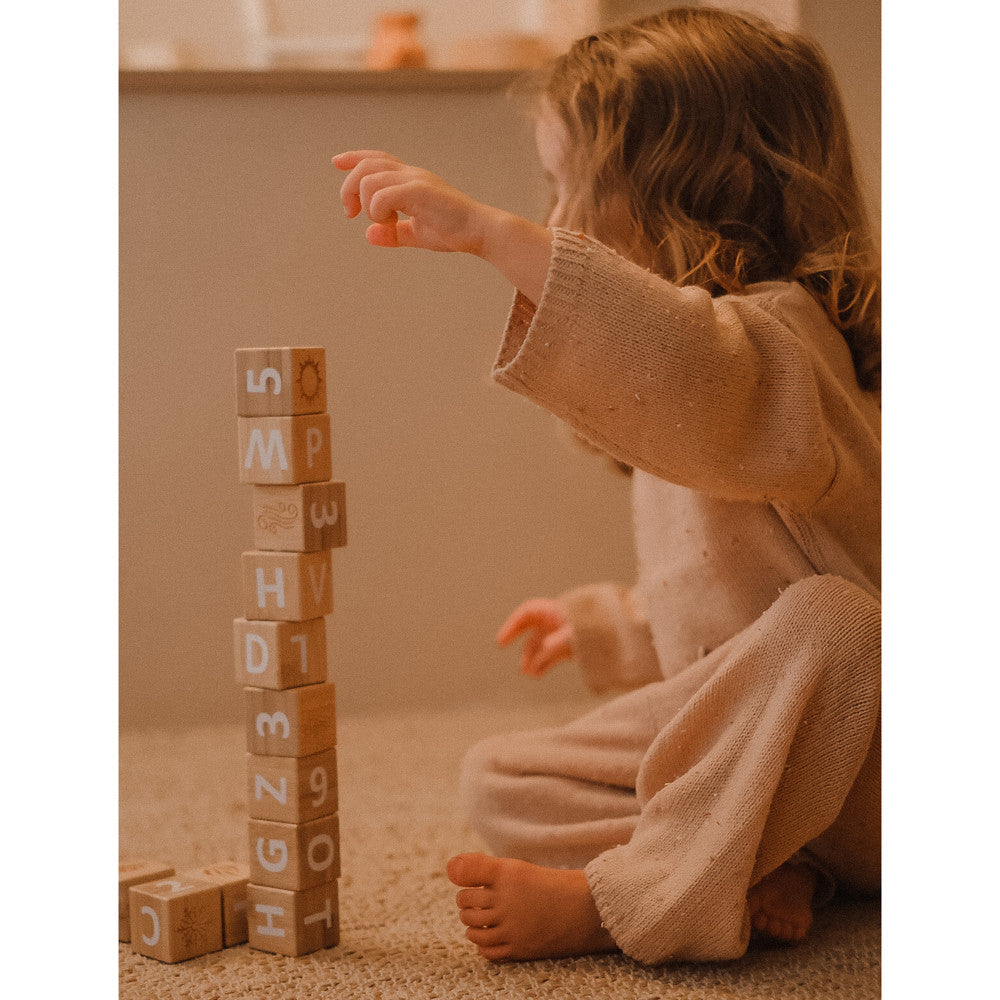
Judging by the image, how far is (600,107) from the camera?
2.67 ft

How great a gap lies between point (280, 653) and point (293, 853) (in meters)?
0.12

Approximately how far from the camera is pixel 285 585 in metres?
0.68

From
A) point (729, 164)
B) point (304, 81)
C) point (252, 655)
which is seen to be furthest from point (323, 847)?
point (304, 81)

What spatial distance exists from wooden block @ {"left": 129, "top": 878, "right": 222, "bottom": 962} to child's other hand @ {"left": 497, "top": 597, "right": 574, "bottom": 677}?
399 millimetres

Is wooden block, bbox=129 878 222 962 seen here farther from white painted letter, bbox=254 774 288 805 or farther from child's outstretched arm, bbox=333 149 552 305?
child's outstretched arm, bbox=333 149 552 305

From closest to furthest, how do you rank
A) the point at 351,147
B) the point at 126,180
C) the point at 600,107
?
the point at 600,107 < the point at 126,180 < the point at 351,147

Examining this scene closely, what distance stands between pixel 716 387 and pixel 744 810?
0.25m

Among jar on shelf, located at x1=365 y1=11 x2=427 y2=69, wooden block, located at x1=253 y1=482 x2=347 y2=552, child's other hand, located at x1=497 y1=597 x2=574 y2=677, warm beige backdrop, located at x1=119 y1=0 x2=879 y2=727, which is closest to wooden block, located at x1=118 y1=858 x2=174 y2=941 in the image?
wooden block, located at x1=253 y1=482 x2=347 y2=552

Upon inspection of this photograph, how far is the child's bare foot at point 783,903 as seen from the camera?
2.36 feet

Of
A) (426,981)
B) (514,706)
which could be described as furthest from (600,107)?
(514,706)

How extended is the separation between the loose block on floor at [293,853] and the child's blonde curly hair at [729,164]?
0.43 m

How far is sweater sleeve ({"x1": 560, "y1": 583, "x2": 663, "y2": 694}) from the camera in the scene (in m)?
1.02
